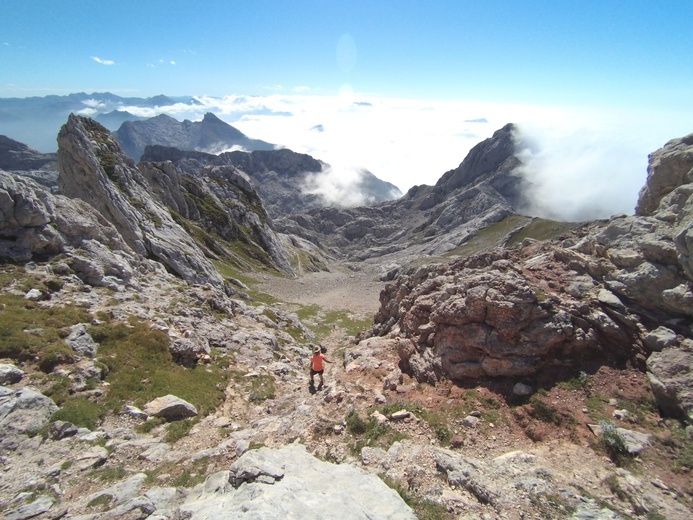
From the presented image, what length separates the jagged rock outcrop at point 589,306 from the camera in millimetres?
16094

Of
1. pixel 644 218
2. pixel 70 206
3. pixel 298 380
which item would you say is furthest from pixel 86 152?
pixel 644 218

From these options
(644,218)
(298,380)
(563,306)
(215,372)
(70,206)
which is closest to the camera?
(563,306)

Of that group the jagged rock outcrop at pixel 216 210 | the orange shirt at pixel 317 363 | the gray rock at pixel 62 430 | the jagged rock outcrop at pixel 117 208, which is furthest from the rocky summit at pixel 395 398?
the jagged rock outcrop at pixel 216 210

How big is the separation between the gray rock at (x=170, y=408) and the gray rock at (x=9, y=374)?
6.07 metres

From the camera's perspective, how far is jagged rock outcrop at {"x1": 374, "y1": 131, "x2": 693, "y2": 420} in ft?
52.8

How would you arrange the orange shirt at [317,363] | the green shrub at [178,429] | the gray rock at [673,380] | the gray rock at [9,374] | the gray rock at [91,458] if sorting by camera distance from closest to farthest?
the gray rock at [673,380] → the gray rock at [91,458] → the green shrub at [178,429] → the gray rock at [9,374] → the orange shirt at [317,363]

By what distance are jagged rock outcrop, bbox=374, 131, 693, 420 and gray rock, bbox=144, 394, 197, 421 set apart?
12867mm

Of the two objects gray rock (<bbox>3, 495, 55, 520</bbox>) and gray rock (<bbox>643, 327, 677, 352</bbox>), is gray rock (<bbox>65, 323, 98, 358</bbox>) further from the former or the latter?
gray rock (<bbox>643, 327, 677, 352</bbox>)

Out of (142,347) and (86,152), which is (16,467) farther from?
(86,152)

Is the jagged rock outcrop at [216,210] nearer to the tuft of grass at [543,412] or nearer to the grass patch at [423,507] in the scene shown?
the tuft of grass at [543,412]

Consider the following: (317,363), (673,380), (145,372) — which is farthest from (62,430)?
(673,380)

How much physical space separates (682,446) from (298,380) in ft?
72.7

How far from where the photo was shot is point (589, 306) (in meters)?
18.0

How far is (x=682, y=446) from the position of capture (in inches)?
487
